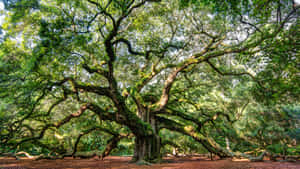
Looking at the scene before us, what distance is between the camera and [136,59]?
10.4 meters

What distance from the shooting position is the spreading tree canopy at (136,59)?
230 inches

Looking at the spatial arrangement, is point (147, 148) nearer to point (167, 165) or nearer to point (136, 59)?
point (167, 165)

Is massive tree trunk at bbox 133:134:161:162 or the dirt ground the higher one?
massive tree trunk at bbox 133:134:161:162

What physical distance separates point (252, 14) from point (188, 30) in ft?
12.9

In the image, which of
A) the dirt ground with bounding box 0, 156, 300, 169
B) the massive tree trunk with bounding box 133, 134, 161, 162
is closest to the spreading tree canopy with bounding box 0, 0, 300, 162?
the massive tree trunk with bounding box 133, 134, 161, 162

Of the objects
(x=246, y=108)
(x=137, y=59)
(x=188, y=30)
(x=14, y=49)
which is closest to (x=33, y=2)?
(x=14, y=49)

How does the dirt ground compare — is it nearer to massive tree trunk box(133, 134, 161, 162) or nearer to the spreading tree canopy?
massive tree trunk box(133, 134, 161, 162)

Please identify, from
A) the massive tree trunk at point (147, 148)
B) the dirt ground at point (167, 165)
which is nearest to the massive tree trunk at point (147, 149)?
the massive tree trunk at point (147, 148)

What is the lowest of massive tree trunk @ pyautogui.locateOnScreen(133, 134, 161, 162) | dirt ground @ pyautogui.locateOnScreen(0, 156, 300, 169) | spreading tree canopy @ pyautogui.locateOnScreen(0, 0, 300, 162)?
dirt ground @ pyautogui.locateOnScreen(0, 156, 300, 169)

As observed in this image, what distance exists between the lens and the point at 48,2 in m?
7.00

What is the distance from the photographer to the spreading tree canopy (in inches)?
230

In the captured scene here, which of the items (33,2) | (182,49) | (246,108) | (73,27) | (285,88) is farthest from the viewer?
(246,108)

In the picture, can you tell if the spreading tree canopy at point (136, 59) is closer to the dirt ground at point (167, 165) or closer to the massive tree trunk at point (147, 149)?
the massive tree trunk at point (147, 149)

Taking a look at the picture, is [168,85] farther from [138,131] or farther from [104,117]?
[104,117]
